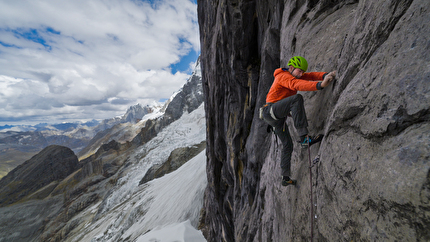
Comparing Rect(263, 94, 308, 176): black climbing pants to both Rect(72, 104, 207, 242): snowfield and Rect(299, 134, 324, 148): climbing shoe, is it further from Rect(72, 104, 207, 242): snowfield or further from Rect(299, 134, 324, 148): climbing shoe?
Rect(72, 104, 207, 242): snowfield

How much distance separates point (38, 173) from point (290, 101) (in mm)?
110445

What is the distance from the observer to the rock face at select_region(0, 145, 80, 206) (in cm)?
7089

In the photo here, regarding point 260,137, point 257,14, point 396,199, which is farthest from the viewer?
point 257,14

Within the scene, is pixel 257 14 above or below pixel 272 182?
above

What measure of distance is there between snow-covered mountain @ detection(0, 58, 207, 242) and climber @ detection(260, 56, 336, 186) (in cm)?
1563

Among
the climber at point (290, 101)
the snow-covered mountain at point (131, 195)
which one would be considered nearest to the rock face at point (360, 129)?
the climber at point (290, 101)

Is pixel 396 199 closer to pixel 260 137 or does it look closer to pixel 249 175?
pixel 260 137

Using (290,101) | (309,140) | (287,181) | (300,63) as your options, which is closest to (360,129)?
(309,140)

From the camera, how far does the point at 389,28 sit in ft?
9.75

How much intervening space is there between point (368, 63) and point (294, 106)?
167 cm

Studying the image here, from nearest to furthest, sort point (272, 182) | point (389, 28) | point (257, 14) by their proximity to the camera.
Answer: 1. point (389, 28)
2. point (272, 182)
3. point (257, 14)

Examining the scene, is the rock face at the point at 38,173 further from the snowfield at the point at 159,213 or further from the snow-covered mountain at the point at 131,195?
the snowfield at the point at 159,213

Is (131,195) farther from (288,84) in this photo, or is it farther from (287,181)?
(288,84)

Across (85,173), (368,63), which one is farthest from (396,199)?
(85,173)
